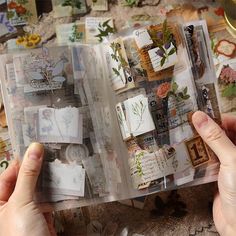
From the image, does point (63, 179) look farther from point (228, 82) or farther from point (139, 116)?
point (228, 82)

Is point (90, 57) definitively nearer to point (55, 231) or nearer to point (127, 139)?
point (127, 139)

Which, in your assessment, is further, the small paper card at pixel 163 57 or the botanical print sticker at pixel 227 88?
the botanical print sticker at pixel 227 88

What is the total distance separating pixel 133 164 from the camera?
2.77ft

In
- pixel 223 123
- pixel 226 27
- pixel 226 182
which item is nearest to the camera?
pixel 226 182

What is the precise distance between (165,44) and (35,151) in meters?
0.31

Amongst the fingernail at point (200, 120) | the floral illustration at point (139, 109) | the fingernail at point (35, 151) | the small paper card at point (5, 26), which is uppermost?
the small paper card at point (5, 26)

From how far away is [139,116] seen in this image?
2.71 ft

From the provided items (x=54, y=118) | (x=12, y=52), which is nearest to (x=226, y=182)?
(x=54, y=118)

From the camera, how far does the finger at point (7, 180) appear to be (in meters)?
0.86

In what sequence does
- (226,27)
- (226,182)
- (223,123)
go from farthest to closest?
(226,27) < (223,123) < (226,182)

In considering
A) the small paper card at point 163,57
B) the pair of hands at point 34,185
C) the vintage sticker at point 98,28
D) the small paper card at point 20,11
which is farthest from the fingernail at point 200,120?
the small paper card at point 20,11

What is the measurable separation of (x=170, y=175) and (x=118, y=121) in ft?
0.47

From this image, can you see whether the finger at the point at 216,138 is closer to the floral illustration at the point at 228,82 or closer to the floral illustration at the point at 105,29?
the floral illustration at the point at 228,82

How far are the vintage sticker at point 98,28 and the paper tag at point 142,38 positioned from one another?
0.69ft
